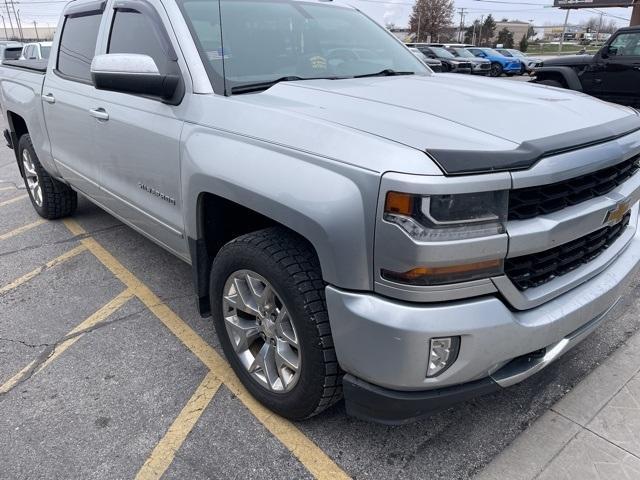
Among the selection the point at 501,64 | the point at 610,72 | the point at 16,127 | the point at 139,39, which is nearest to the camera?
the point at 139,39

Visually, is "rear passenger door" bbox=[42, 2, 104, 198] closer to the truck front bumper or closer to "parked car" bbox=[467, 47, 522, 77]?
the truck front bumper

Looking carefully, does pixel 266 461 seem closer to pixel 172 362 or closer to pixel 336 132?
pixel 172 362

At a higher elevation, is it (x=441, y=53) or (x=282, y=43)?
(x=282, y=43)

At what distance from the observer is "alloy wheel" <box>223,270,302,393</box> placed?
2.34m

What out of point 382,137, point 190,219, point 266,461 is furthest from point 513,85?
point 266,461

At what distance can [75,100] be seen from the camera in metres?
3.88

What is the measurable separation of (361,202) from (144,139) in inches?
64.6

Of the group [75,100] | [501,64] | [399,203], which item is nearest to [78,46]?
[75,100]

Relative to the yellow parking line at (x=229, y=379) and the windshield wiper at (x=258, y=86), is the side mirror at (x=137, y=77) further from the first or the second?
the yellow parking line at (x=229, y=379)

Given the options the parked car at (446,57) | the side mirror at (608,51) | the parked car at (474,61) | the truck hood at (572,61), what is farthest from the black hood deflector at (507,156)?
the parked car at (474,61)

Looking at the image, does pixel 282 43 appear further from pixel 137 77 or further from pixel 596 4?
pixel 596 4

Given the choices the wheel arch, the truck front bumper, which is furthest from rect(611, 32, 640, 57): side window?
the wheel arch

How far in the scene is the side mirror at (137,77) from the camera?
8.54 feet

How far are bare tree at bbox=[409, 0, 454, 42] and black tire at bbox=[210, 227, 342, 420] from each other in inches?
2655
